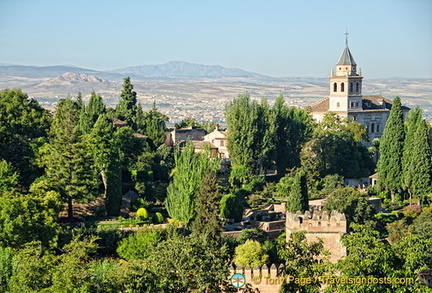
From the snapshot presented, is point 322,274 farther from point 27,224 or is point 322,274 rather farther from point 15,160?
point 15,160

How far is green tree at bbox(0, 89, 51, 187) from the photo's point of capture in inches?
1943

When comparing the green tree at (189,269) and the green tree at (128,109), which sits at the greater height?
the green tree at (128,109)

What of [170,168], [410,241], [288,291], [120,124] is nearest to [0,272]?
[288,291]

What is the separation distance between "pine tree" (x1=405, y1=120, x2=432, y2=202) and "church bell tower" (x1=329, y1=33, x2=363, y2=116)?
3368cm

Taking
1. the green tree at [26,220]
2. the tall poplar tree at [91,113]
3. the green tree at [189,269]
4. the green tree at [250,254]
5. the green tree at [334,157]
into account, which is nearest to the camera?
the green tree at [189,269]

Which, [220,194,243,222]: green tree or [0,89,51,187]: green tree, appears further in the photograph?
[220,194,243,222]: green tree

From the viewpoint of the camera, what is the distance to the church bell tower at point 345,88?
302ft

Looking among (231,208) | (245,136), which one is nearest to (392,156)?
(245,136)

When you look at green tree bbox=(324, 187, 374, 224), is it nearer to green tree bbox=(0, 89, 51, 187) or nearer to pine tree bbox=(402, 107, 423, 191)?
pine tree bbox=(402, 107, 423, 191)

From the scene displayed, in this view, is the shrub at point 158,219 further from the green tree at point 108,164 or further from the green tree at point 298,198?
the green tree at point 298,198

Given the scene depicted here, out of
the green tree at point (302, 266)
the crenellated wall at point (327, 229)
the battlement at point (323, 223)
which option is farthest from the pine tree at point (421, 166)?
the green tree at point (302, 266)

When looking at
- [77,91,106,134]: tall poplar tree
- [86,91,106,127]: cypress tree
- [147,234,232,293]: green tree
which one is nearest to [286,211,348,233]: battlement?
[147,234,232,293]: green tree

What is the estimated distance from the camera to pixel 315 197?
57.7 m

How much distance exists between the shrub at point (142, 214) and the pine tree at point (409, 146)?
2057 cm
